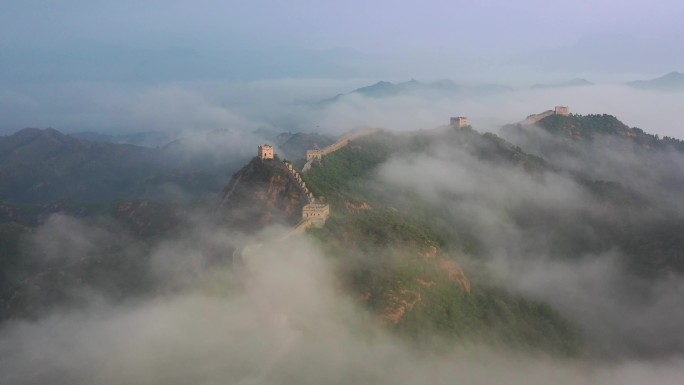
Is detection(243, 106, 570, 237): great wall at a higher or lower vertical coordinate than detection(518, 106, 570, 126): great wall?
lower

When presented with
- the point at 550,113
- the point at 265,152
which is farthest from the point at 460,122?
the point at 265,152

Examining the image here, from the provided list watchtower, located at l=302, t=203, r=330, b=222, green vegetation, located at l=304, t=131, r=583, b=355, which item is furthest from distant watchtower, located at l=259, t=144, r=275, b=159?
watchtower, located at l=302, t=203, r=330, b=222

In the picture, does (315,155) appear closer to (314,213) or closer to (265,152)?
(265,152)

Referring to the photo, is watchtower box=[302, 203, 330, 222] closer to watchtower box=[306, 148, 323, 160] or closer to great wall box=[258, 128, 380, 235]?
great wall box=[258, 128, 380, 235]

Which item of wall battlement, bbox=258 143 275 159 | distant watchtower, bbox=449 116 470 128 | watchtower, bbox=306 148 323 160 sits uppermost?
distant watchtower, bbox=449 116 470 128

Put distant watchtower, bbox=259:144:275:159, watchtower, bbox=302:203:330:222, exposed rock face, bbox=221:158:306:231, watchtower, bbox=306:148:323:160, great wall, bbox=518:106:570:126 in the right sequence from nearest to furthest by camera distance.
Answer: watchtower, bbox=302:203:330:222 < exposed rock face, bbox=221:158:306:231 < distant watchtower, bbox=259:144:275:159 < watchtower, bbox=306:148:323:160 < great wall, bbox=518:106:570:126

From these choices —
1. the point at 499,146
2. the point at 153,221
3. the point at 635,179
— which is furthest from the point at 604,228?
the point at 153,221

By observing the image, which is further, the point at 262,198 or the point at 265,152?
the point at 265,152

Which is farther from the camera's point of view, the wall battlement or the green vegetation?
the wall battlement
